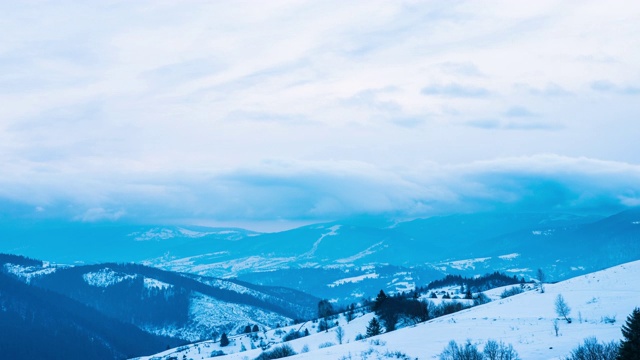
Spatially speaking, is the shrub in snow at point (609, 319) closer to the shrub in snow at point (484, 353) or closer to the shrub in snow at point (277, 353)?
the shrub in snow at point (484, 353)

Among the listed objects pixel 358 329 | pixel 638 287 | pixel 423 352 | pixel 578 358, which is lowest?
pixel 578 358

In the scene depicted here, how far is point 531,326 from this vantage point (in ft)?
324

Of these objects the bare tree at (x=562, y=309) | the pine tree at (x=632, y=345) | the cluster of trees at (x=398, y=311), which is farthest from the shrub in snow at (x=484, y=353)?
the cluster of trees at (x=398, y=311)

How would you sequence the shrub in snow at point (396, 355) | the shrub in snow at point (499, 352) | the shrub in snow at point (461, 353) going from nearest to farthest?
1. the shrub in snow at point (499, 352)
2. the shrub in snow at point (461, 353)
3. the shrub in snow at point (396, 355)

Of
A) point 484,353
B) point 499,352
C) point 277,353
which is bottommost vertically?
point 499,352

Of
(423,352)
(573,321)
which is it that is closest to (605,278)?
(573,321)

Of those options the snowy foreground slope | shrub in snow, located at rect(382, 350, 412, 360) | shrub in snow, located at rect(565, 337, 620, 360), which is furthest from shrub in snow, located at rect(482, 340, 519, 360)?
shrub in snow, located at rect(382, 350, 412, 360)

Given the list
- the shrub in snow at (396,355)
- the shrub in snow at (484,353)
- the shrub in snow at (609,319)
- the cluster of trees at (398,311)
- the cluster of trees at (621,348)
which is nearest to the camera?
the cluster of trees at (621,348)

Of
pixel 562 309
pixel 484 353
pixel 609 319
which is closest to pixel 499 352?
pixel 484 353

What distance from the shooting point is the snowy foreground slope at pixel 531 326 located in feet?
278

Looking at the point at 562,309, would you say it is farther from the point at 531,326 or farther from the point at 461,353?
the point at 461,353

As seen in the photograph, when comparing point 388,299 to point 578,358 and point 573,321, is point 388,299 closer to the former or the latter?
point 573,321

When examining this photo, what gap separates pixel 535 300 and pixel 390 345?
43322mm

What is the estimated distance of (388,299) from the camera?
179 metres
